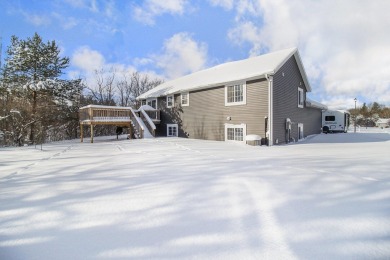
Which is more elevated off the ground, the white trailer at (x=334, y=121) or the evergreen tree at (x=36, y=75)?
the evergreen tree at (x=36, y=75)

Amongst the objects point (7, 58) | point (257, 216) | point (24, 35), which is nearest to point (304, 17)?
point (257, 216)

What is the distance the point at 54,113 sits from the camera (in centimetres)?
1875

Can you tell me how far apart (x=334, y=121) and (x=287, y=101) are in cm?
1367

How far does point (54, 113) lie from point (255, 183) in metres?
19.3

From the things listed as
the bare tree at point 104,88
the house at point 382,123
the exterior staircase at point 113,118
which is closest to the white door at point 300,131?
the exterior staircase at point 113,118

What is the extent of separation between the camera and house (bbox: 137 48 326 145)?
12.6 m

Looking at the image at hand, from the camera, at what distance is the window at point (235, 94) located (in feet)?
44.0

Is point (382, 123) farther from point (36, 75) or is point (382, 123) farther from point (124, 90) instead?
point (36, 75)

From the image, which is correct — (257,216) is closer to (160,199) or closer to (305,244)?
(305,244)

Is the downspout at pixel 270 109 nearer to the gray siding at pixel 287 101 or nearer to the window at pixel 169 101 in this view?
the gray siding at pixel 287 101

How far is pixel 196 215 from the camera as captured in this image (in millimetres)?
3039

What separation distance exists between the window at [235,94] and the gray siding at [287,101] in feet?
5.77

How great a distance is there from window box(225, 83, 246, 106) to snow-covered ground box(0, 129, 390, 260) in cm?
865

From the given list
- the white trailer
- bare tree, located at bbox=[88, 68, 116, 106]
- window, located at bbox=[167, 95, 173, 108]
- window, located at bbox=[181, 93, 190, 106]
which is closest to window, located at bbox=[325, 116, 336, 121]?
the white trailer
